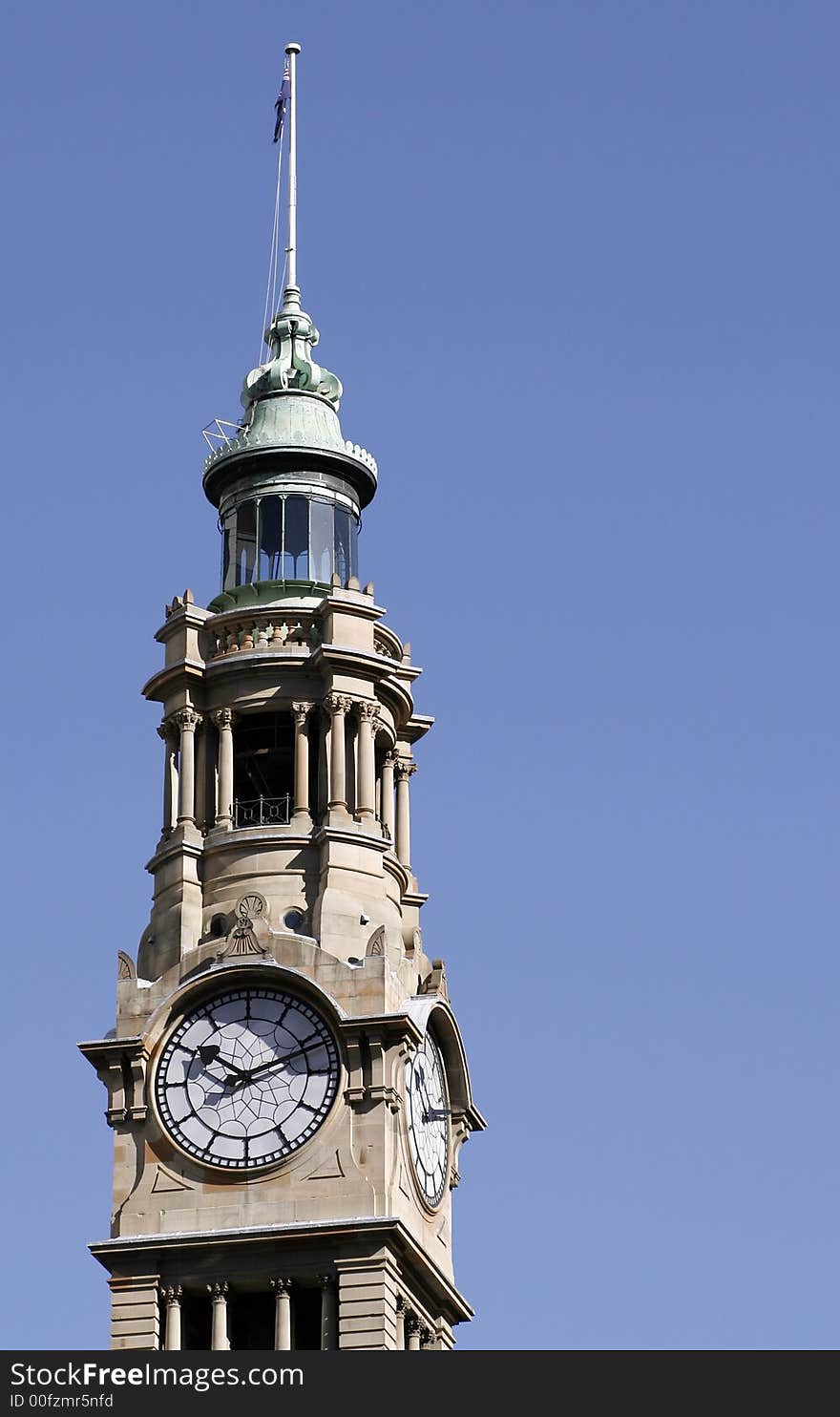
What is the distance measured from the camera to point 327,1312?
3142 inches

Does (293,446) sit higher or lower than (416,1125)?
higher

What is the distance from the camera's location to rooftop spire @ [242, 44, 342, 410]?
92.3 metres

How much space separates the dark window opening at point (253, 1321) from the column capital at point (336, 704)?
12344 mm

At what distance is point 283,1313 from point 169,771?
504 inches

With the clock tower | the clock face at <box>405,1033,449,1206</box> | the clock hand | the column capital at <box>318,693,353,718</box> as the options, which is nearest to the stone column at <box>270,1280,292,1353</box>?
the clock tower

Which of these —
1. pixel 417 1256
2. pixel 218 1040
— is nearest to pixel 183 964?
pixel 218 1040

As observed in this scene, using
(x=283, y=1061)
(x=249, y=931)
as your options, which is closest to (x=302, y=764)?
(x=249, y=931)

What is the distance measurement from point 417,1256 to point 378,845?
8979 millimetres

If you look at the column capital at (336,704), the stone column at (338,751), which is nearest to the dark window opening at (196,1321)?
the stone column at (338,751)

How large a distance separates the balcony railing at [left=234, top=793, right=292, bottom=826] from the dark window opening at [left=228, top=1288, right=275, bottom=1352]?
1027 centimetres

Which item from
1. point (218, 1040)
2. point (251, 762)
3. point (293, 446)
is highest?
point (293, 446)

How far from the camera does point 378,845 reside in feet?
282
